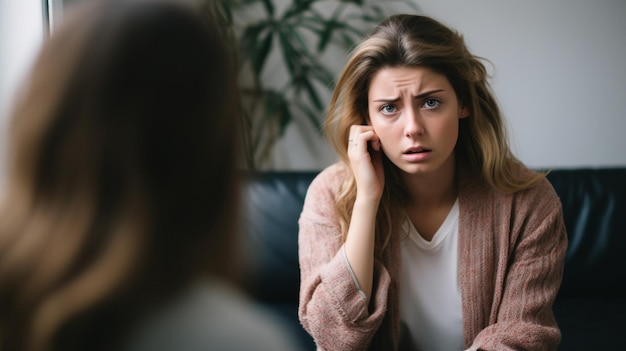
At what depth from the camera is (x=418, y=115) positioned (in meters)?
1.45

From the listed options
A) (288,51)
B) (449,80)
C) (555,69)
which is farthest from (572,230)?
(288,51)

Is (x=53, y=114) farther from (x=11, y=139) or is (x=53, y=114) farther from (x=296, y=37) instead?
(x=296, y=37)

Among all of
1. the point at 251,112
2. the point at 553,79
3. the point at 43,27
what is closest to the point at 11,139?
the point at 43,27

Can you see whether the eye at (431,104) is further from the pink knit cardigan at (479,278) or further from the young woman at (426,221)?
the pink knit cardigan at (479,278)

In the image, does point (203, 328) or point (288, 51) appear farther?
point (288, 51)

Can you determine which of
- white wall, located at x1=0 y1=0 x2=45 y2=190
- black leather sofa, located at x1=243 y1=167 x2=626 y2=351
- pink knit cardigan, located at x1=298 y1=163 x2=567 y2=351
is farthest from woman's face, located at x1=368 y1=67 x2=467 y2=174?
A: white wall, located at x1=0 y1=0 x2=45 y2=190

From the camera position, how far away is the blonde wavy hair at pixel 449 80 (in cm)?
145

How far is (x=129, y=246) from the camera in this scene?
22.0 inches

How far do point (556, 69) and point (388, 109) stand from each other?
4.35 ft

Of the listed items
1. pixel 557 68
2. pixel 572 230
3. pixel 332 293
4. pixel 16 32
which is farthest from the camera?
pixel 557 68

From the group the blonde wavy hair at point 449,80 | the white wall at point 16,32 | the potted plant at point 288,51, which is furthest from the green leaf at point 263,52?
the blonde wavy hair at point 449,80

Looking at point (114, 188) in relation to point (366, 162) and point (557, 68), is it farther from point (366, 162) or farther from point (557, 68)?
point (557, 68)

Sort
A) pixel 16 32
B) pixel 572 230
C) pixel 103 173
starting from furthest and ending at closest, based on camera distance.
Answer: pixel 572 230
pixel 16 32
pixel 103 173

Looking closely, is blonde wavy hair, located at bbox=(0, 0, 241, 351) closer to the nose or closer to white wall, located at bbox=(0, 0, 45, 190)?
the nose
